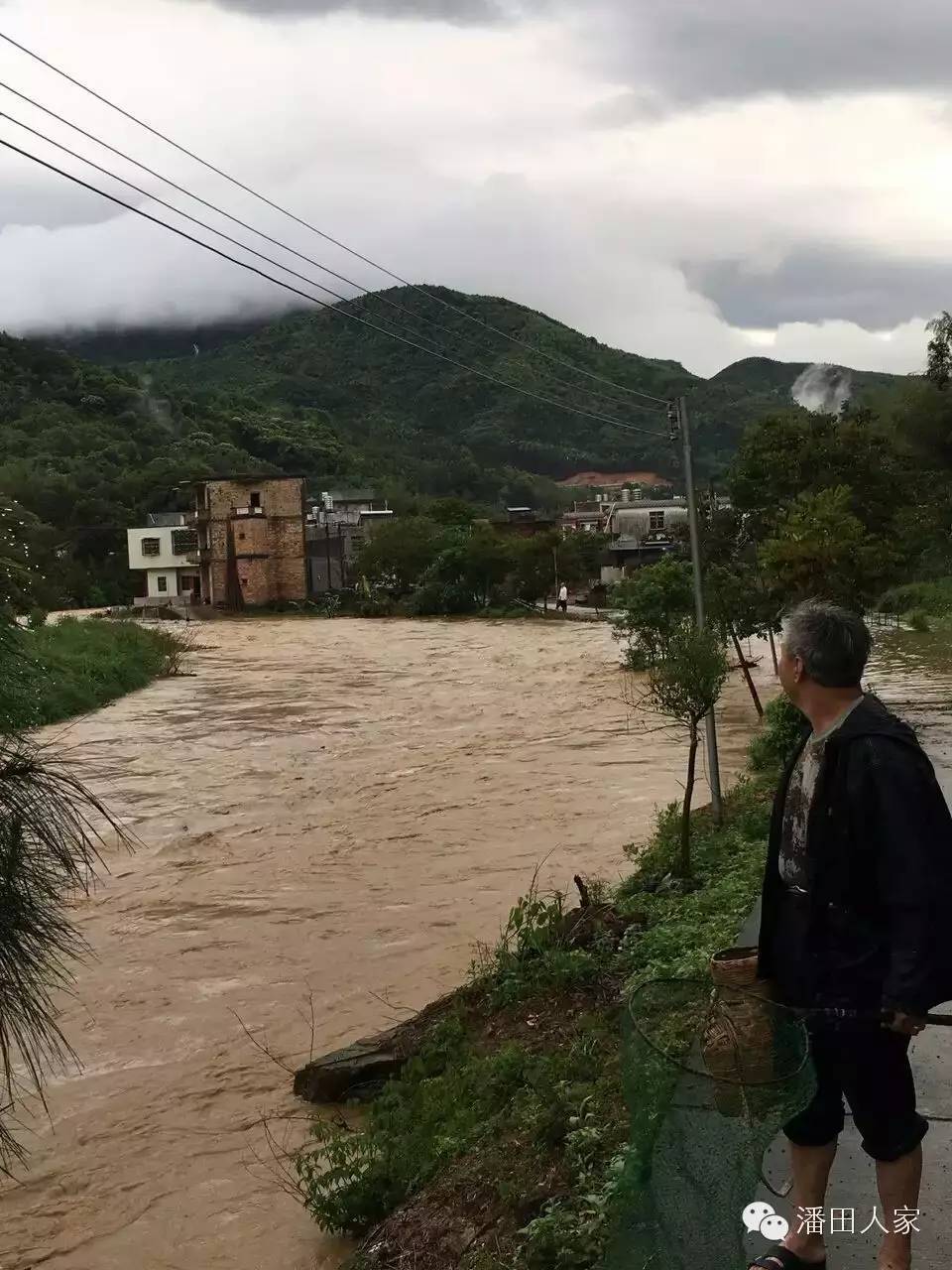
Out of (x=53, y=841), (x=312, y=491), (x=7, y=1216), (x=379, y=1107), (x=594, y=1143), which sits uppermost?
(x=312, y=491)

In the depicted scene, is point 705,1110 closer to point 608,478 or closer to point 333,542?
point 333,542

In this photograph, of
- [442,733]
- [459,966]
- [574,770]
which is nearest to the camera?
[459,966]

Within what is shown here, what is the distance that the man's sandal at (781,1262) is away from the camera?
305cm

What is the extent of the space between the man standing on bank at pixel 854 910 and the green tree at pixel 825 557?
11104 millimetres

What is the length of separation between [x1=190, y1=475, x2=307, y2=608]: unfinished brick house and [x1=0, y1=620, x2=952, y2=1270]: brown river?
125 feet

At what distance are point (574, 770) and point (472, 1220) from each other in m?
12.3

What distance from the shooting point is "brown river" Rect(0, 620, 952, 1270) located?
5.96 meters

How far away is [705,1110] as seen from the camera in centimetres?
293

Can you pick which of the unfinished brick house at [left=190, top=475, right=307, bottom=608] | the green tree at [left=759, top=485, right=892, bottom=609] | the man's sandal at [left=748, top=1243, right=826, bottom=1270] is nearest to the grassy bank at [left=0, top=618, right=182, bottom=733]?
the green tree at [left=759, top=485, right=892, bottom=609]

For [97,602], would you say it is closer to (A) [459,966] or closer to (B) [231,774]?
(B) [231,774]

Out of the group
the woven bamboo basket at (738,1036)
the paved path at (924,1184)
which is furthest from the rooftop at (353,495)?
the woven bamboo basket at (738,1036)

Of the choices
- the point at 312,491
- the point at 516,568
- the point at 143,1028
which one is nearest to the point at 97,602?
the point at 516,568

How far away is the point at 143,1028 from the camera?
8125 millimetres

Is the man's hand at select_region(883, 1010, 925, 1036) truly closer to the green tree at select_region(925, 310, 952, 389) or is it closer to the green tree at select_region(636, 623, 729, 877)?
the green tree at select_region(636, 623, 729, 877)
